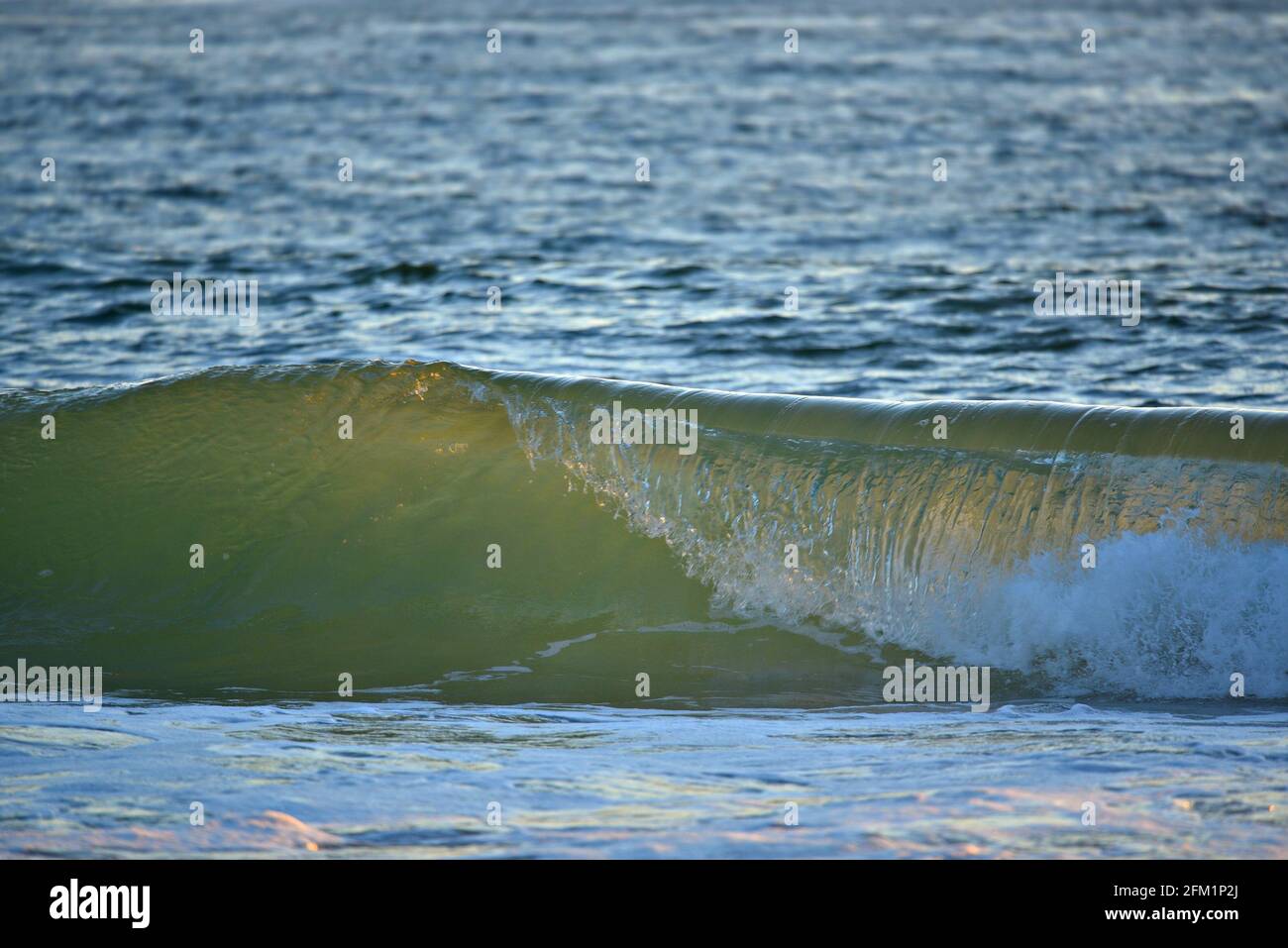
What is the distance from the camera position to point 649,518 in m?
7.77

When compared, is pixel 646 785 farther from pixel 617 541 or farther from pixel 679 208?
pixel 679 208

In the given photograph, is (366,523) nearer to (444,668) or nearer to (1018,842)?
(444,668)

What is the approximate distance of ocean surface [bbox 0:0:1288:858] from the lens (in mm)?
4688

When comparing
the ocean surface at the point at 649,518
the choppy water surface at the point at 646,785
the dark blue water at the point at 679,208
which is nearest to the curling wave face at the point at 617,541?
the ocean surface at the point at 649,518

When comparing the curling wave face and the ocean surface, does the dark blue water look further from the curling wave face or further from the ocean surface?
the curling wave face

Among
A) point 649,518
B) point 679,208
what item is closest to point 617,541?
point 649,518

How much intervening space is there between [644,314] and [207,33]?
27.6 meters

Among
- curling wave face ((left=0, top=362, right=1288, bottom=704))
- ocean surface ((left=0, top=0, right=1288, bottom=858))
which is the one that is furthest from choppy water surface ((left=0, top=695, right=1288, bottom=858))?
curling wave face ((left=0, top=362, right=1288, bottom=704))

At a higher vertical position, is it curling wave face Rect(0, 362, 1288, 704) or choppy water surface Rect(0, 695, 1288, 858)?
curling wave face Rect(0, 362, 1288, 704)

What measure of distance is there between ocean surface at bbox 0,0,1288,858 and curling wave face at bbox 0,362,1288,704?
2cm

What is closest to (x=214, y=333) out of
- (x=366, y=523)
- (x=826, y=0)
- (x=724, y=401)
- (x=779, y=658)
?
(x=366, y=523)

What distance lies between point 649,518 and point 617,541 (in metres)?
0.22

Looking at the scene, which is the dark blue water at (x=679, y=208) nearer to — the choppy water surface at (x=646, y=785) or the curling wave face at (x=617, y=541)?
the curling wave face at (x=617, y=541)

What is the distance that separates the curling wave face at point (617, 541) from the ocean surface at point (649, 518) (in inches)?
0.9
